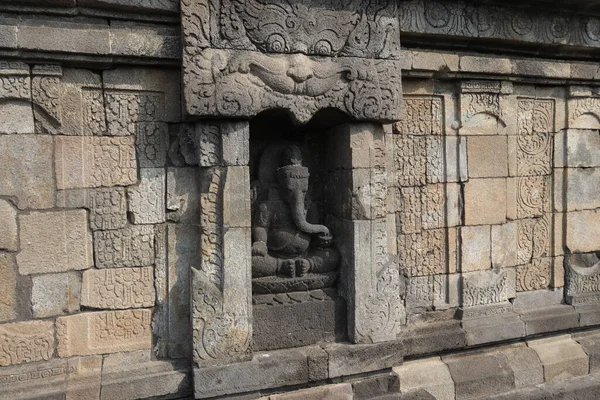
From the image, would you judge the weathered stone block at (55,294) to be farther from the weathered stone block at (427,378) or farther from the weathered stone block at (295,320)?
the weathered stone block at (427,378)

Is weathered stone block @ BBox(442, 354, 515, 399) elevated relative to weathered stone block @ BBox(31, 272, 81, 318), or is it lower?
lower

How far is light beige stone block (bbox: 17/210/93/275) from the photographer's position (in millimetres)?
3354

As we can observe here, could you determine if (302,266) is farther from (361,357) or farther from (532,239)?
(532,239)

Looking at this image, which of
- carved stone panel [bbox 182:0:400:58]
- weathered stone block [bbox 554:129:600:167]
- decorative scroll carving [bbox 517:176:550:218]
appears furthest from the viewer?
weathered stone block [bbox 554:129:600:167]

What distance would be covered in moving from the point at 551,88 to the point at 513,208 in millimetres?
1399

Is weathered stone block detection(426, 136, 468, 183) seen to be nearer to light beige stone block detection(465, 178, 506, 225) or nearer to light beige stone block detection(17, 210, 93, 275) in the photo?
light beige stone block detection(465, 178, 506, 225)

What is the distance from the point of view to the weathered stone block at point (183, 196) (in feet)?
12.0

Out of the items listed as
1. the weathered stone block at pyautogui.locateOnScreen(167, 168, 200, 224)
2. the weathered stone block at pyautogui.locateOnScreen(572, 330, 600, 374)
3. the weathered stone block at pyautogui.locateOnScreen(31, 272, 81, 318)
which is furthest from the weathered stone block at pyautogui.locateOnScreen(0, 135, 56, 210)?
the weathered stone block at pyautogui.locateOnScreen(572, 330, 600, 374)

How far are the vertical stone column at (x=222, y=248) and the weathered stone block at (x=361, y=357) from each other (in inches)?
29.6

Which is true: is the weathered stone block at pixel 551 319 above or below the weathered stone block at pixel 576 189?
below

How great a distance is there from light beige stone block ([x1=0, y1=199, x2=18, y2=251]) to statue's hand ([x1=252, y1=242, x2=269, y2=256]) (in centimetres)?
176

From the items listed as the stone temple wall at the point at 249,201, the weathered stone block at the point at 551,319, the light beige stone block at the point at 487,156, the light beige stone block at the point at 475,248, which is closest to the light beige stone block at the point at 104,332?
the stone temple wall at the point at 249,201

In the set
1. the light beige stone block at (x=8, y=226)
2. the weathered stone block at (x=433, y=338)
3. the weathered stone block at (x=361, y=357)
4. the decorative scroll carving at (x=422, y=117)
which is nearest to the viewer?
the light beige stone block at (x=8, y=226)

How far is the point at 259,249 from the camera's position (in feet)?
12.6
